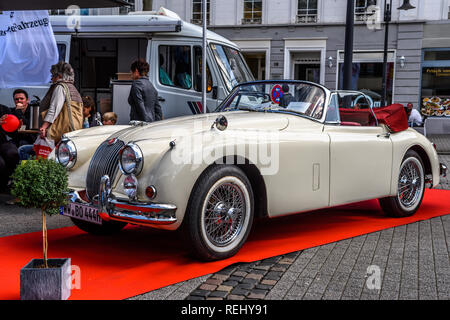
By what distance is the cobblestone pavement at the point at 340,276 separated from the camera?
11.1 feet

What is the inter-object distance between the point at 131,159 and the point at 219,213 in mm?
836

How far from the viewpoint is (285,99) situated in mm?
5293

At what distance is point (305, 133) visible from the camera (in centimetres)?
478

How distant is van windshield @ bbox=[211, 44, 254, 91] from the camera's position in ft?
35.2

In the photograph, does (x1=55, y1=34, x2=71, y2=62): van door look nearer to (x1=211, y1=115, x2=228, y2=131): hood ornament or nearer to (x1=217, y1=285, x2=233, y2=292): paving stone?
(x1=211, y1=115, x2=228, y2=131): hood ornament

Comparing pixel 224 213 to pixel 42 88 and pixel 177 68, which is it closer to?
pixel 177 68

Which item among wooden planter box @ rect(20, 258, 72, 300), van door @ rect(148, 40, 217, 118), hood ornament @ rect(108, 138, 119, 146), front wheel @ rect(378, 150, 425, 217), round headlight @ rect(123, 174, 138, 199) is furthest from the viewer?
van door @ rect(148, 40, 217, 118)

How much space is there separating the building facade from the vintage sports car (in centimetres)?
1647

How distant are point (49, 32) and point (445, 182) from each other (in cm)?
692

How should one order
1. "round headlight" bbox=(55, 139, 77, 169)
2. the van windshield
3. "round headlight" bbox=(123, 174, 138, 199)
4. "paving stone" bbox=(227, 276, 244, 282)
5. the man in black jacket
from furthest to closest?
the van windshield
the man in black jacket
"round headlight" bbox=(55, 139, 77, 169)
"round headlight" bbox=(123, 174, 138, 199)
"paving stone" bbox=(227, 276, 244, 282)

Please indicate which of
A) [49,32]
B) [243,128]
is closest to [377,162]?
[243,128]

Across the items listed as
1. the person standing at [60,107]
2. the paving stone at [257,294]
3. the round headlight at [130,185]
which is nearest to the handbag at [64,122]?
the person standing at [60,107]

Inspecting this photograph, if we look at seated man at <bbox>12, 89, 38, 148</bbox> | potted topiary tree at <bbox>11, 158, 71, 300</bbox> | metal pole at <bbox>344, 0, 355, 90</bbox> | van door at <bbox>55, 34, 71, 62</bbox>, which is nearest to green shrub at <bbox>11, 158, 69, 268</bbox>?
potted topiary tree at <bbox>11, 158, 71, 300</bbox>
